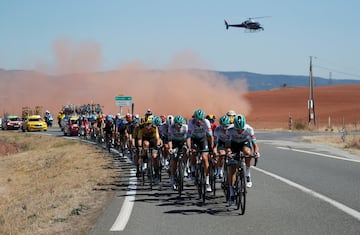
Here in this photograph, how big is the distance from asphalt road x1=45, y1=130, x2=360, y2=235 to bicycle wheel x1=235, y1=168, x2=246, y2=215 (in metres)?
0.19

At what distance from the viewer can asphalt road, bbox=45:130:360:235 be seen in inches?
355

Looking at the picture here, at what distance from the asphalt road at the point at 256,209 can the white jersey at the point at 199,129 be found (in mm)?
1370

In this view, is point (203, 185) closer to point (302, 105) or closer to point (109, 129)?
point (109, 129)

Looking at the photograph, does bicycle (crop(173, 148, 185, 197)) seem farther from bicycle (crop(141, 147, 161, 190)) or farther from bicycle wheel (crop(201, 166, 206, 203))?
bicycle (crop(141, 147, 161, 190))

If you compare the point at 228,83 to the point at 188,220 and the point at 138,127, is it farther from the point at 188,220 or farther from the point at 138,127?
the point at 188,220

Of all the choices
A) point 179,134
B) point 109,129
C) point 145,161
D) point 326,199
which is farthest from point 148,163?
point 109,129

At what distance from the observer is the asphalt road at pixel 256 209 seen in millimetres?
9008

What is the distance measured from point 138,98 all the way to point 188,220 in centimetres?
7697

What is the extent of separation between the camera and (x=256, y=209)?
425 inches

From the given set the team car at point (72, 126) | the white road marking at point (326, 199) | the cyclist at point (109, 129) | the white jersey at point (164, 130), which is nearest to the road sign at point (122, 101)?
the team car at point (72, 126)

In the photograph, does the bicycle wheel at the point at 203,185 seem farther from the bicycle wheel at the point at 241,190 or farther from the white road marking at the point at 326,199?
the white road marking at the point at 326,199

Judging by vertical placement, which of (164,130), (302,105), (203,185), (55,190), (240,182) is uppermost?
(302,105)

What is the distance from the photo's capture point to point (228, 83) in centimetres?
8600

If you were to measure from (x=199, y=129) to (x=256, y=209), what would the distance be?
2912 millimetres
